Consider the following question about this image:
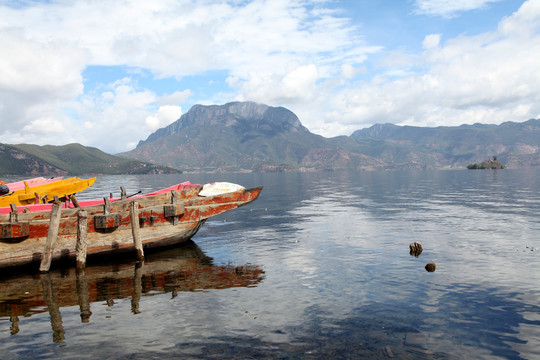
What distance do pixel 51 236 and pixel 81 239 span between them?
4.12 ft

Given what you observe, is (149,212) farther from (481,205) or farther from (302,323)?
(481,205)

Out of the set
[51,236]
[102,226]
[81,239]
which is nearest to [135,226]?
[102,226]

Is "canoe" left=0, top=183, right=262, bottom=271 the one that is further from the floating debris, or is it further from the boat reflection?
the floating debris

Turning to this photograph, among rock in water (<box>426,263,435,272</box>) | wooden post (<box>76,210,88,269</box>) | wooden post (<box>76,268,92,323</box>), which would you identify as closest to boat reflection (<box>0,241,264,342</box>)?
wooden post (<box>76,268,92,323</box>)

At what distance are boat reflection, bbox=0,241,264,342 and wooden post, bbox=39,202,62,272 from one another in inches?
18.2

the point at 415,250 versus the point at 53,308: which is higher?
the point at 53,308

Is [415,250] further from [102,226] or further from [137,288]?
[102,226]

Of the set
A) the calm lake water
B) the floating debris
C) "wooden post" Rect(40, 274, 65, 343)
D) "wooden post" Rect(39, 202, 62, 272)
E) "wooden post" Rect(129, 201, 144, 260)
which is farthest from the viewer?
the floating debris

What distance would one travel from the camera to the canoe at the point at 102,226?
54.7ft

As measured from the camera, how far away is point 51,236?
16.7m

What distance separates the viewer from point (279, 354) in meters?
9.25

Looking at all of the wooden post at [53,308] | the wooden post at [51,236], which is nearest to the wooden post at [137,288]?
the wooden post at [53,308]

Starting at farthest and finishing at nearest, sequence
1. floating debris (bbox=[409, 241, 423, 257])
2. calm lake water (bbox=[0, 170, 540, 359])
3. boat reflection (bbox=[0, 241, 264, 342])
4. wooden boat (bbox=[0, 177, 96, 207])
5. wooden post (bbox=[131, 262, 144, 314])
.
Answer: wooden boat (bbox=[0, 177, 96, 207]), floating debris (bbox=[409, 241, 423, 257]), boat reflection (bbox=[0, 241, 264, 342]), wooden post (bbox=[131, 262, 144, 314]), calm lake water (bbox=[0, 170, 540, 359])

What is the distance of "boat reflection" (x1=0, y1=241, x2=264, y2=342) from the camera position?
12.8m
